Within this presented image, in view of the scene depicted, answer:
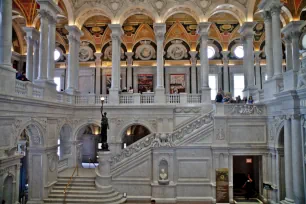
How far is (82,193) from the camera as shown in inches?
606

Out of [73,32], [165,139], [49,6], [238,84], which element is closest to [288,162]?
[165,139]

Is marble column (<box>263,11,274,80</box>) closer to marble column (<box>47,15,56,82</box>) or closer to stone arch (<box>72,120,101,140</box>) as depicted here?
stone arch (<box>72,120,101,140</box>)

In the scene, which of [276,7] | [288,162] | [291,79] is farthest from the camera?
[276,7]

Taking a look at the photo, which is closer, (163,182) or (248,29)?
(163,182)

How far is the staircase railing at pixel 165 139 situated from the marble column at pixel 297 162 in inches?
203

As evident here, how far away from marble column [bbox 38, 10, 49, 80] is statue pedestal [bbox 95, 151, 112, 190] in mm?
5943

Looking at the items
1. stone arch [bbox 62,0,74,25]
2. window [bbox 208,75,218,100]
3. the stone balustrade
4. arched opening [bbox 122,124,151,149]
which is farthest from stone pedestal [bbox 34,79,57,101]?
window [bbox 208,75,218,100]

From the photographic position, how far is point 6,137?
37.1ft

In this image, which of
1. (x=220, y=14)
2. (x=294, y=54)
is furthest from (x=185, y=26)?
(x=294, y=54)

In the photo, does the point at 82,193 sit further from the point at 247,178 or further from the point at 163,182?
the point at 247,178

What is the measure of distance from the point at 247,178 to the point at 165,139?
7.15m

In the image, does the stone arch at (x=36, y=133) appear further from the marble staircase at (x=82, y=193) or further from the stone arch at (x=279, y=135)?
the stone arch at (x=279, y=135)

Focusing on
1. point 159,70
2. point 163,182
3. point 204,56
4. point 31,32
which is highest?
point 31,32

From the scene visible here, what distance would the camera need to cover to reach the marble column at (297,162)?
39.7ft
